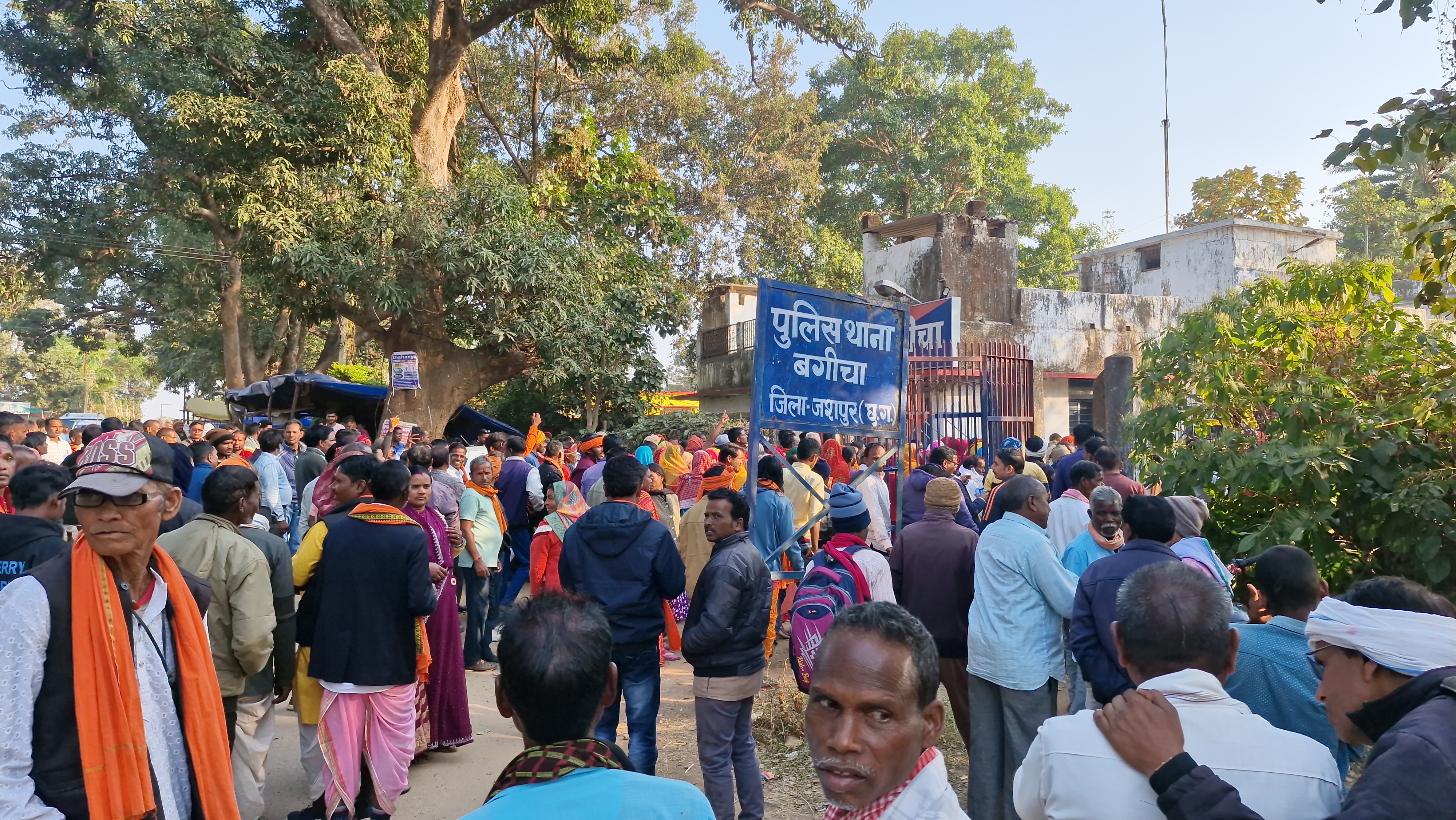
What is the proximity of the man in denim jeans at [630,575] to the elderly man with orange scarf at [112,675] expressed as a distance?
6.46 feet

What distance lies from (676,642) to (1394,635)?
327 cm

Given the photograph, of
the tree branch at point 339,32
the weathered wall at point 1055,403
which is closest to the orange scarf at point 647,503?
the tree branch at point 339,32

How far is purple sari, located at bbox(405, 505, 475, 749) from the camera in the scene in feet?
17.1

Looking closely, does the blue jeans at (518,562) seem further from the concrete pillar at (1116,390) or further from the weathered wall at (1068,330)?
the weathered wall at (1068,330)

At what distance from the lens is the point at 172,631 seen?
2.65 m

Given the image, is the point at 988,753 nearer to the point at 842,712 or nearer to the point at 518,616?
the point at 842,712

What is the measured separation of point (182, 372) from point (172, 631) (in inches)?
1251

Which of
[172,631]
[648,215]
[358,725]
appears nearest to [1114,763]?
[172,631]

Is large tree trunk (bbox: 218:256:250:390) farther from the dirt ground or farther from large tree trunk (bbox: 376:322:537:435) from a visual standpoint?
the dirt ground

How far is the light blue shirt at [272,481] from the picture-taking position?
7.73 m

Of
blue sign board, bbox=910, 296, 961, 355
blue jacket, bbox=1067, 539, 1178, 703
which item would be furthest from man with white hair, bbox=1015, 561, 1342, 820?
blue sign board, bbox=910, 296, 961, 355

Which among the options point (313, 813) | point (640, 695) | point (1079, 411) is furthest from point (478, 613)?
point (1079, 411)

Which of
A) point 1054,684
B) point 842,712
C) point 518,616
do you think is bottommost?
point 1054,684

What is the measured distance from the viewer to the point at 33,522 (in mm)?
3535
